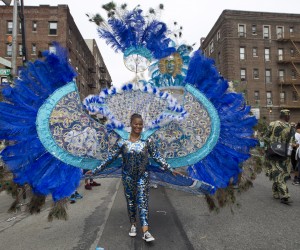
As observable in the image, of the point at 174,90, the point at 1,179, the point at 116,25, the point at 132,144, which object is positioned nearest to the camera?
the point at 132,144

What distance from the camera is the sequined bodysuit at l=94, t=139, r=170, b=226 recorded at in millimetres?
4270

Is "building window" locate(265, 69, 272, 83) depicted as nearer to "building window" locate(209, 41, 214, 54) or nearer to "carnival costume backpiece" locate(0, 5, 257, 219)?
"building window" locate(209, 41, 214, 54)

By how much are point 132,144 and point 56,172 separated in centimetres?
117

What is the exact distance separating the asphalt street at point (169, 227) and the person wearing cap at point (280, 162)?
0.26 meters

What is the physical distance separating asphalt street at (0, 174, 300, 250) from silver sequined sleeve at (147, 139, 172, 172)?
1.02m

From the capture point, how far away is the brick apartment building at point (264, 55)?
39.0m

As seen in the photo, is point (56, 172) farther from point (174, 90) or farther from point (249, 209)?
point (249, 209)

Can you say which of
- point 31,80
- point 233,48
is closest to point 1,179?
point 31,80

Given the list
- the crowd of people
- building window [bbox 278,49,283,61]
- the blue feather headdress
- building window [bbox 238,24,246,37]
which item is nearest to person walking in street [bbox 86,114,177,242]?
the blue feather headdress

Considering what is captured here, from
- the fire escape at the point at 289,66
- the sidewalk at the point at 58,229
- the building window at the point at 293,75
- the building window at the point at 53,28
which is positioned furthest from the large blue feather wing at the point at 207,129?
the building window at the point at 293,75

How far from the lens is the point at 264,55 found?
133ft

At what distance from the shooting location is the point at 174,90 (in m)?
5.99

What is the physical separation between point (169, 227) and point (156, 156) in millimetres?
1320

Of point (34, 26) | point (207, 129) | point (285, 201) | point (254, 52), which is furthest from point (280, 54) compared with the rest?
point (207, 129)
